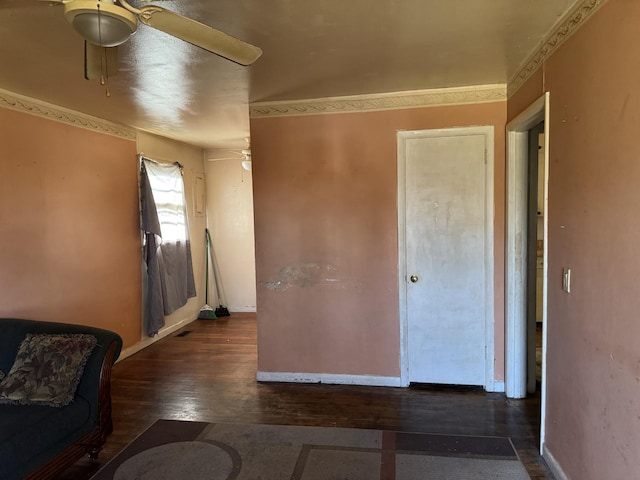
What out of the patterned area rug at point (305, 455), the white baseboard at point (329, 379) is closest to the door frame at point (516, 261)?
the patterned area rug at point (305, 455)

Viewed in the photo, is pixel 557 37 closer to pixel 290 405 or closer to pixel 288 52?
pixel 288 52

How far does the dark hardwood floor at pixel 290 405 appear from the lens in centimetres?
268

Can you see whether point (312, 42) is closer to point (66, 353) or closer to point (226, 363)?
point (66, 353)

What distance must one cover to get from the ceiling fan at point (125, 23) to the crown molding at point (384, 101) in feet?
6.18

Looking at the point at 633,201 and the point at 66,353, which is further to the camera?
the point at 66,353

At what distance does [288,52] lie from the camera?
242 cm

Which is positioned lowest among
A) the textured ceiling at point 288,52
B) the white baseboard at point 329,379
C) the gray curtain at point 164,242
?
the white baseboard at point 329,379

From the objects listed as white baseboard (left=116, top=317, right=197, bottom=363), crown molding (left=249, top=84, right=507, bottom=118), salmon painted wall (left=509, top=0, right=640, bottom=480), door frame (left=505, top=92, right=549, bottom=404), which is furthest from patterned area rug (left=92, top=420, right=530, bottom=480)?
crown molding (left=249, top=84, right=507, bottom=118)

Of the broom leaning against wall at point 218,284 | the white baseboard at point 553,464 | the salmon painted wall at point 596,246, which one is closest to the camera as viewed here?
the salmon painted wall at point 596,246

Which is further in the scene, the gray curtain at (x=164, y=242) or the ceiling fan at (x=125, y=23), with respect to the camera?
the gray curtain at (x=164, y=242)

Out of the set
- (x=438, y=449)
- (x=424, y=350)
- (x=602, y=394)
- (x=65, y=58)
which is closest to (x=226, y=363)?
(x=424, y=350)

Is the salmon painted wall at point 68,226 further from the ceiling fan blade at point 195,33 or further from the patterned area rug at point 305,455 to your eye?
the ceiling fan blade at point 195,33

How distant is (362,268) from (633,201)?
2.15 meters

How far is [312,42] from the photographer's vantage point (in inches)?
90.0
